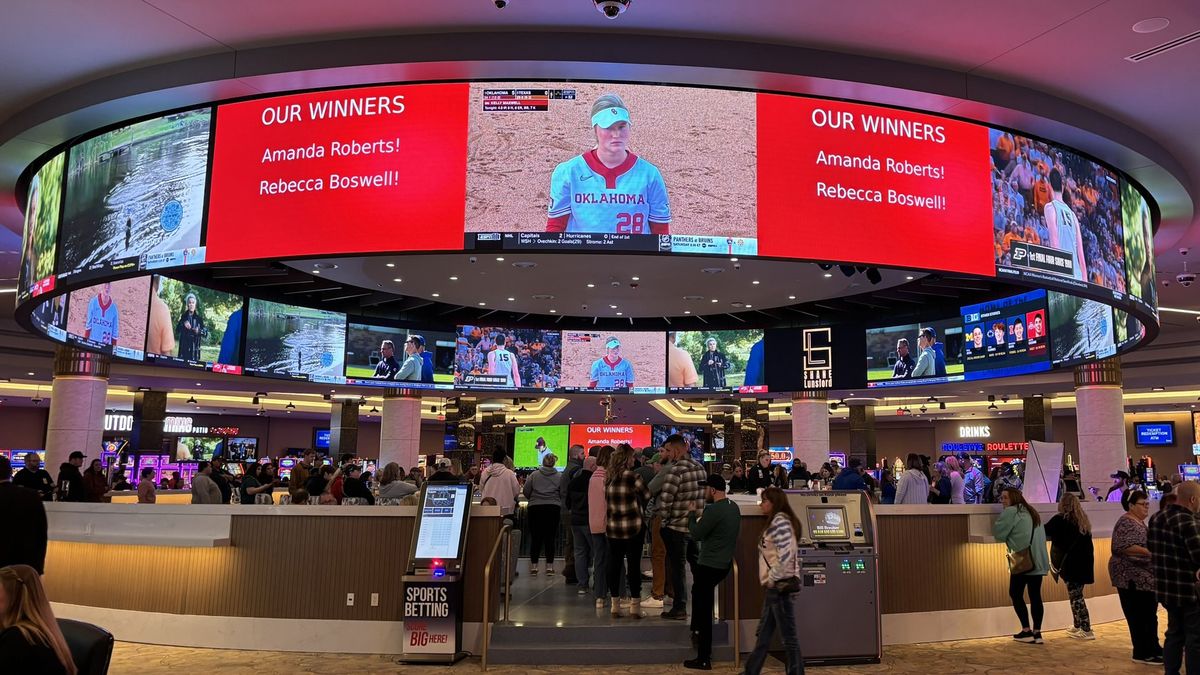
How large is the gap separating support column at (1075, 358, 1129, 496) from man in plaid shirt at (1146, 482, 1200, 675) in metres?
8.67

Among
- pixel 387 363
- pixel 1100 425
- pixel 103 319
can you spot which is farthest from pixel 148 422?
pixel 1100 425

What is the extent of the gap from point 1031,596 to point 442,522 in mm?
5766

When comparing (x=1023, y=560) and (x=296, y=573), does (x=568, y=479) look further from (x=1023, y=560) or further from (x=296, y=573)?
(x=1023, y=560)

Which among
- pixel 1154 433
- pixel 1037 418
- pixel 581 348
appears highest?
pixel 581 348

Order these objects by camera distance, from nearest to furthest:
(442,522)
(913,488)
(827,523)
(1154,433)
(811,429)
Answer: (442,522)
(827,523)
(913,488)
(811,429)
(1154,433)

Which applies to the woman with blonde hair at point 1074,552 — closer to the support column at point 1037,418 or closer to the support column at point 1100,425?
the support column at point 1100,425

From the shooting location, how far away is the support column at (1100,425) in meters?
14.1

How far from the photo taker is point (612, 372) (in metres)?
16.6

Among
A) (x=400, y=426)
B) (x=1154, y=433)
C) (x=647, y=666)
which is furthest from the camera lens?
(x=1154, y=433)

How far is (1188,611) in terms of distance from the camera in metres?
5.84

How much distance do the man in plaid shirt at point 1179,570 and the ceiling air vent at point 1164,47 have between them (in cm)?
331

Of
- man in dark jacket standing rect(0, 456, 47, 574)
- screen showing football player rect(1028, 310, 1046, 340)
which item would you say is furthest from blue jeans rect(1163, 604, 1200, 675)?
man in dark jacket standing rect(0, 456, 47, 574)

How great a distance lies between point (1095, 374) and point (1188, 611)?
9698 millimetres

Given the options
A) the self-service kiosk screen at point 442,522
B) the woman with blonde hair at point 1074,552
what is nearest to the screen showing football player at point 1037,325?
the woman with blonde hair at point 1074,552
